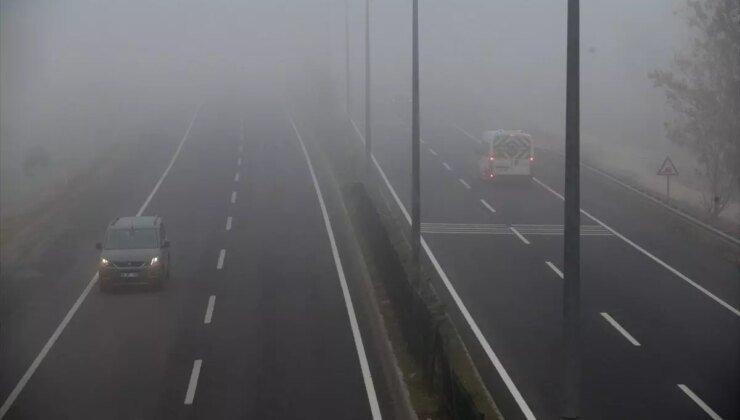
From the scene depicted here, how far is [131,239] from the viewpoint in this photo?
2617 centimetres

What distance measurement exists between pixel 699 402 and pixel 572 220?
5.60m

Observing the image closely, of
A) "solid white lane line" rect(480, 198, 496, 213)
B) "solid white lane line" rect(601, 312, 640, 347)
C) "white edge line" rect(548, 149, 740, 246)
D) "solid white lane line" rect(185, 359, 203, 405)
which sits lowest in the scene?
"solid white lane line" rect(601, 312, 640, 347)

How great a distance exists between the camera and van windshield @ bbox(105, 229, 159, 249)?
84.8 ft

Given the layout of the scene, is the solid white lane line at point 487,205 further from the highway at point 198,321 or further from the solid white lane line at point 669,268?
the highway at point 198,321

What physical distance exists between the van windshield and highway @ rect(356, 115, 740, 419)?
703cm

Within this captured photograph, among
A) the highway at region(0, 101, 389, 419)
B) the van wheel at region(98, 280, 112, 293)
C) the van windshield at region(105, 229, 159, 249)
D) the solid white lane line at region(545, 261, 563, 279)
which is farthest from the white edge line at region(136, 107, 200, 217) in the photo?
the solid white lane line at region(545, 261, 563, 279)

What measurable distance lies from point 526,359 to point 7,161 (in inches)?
1821

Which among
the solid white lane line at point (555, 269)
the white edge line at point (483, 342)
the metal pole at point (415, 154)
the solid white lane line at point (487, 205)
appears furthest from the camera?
the solid white lane line at point (487, 205)

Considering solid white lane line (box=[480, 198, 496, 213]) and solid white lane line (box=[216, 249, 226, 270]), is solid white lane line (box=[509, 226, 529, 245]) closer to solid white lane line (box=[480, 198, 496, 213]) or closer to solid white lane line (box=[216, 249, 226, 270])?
solid white lane line (box=[480, 198, 496, 213])

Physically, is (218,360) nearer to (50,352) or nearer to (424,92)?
(50,352)

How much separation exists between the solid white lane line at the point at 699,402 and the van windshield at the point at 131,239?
1316 centimetres

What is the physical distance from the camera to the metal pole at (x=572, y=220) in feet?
40.5

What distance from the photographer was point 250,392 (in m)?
17.0

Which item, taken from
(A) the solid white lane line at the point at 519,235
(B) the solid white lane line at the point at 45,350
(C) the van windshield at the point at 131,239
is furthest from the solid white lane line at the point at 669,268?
(B) the solid white lane line at the point at 45,350
